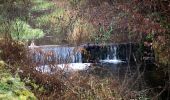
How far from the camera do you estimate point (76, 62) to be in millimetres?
13688

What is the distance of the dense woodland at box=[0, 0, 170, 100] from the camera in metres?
6.87

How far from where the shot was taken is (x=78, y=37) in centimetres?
1498

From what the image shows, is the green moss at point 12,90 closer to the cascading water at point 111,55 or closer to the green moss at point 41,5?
the cascading water at point 111,55

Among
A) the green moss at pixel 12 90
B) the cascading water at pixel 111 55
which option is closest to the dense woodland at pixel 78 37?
the green moss at pixel 12 90

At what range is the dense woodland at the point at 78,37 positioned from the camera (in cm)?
687

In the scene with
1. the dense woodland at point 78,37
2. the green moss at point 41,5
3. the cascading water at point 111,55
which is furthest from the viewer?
the green moss at point 41,5

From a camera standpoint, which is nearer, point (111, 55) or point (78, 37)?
point (111, 55)

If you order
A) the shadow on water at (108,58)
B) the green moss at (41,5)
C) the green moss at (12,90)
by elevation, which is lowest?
the shadow on water at (108,58)

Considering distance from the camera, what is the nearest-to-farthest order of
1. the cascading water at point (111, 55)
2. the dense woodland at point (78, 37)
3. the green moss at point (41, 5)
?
1. the dense woodland at point (78, 37)
2. the cascading water at point (111, 55)
3. the green moss at point (41, 5)

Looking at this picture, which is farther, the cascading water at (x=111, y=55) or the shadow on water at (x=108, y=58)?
the cascading water at (x=111, y=55)

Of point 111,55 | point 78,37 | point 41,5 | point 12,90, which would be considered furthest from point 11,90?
point 41,5

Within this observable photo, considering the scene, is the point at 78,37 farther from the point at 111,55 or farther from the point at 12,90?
the point at 12,90

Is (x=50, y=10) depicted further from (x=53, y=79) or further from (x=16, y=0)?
(x=53, y=79)

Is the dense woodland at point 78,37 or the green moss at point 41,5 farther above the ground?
the green moss at point 41,5
